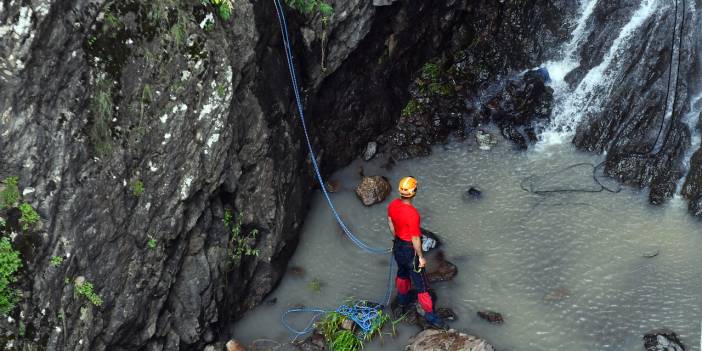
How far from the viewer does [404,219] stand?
303 inches

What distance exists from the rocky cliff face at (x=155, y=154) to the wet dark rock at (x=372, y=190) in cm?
94

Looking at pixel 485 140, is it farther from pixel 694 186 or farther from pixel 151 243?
pixel 151 243

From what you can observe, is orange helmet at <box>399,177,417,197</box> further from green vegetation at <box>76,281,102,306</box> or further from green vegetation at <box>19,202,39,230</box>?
green vegetation at <box>19,202,39,230</box>

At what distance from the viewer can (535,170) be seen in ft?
35.3

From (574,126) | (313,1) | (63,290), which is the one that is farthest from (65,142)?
(574,126)

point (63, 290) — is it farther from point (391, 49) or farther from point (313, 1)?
point (391, 49)

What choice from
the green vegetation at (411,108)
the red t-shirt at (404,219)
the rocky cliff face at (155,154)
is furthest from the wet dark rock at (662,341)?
the green vegetation at (411,108)

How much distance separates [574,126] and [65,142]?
903 centimetres

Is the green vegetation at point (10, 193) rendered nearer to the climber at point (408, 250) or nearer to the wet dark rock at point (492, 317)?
the climber at point (408, 250)

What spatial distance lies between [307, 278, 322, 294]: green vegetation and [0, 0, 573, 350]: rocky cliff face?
1.80 feet

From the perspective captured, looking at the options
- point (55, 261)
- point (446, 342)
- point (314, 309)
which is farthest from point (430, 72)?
point (55, 261)

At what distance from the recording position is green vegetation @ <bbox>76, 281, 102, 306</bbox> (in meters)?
6.61

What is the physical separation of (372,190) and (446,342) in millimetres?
3249

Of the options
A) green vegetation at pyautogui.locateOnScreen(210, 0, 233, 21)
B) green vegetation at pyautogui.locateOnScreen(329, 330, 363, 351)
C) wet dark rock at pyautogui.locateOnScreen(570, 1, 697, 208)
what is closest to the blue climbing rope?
green vegetation at pyautogui.locateOnScreen(329, 330, 363, 351)
